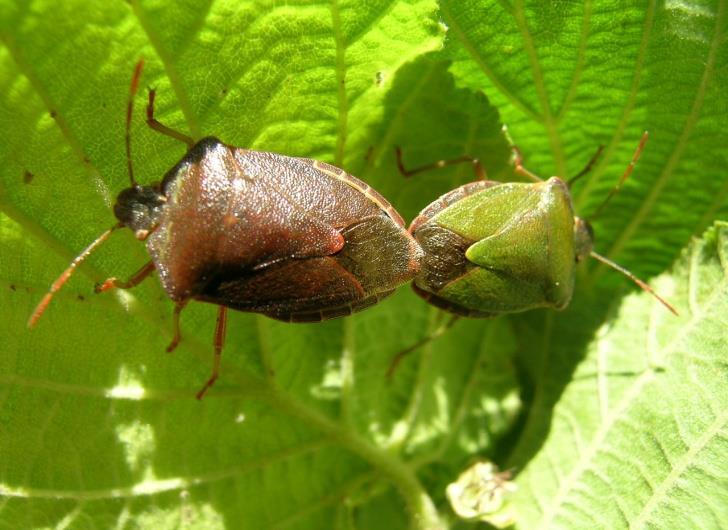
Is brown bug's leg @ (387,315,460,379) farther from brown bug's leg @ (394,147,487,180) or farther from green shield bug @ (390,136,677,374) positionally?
brown bug's leg @ (394,147,487,180)

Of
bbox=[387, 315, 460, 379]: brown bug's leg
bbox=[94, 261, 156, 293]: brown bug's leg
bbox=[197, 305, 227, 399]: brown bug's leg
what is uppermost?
bbox=[94, 261, 156, 293]: brown bug's leg

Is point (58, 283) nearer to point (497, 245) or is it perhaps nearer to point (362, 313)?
point (362, 313)

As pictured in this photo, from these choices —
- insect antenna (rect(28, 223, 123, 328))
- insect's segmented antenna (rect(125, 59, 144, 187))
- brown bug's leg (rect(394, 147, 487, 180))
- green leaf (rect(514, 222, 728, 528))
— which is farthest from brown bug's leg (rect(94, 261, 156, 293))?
green leaf (rect(514, 222, 728, 528))

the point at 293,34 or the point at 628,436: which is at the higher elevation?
the point at 293,34

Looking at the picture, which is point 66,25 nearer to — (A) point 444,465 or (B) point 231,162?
(B) point 231,162

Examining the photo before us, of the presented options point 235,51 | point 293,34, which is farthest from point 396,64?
point 235,51
